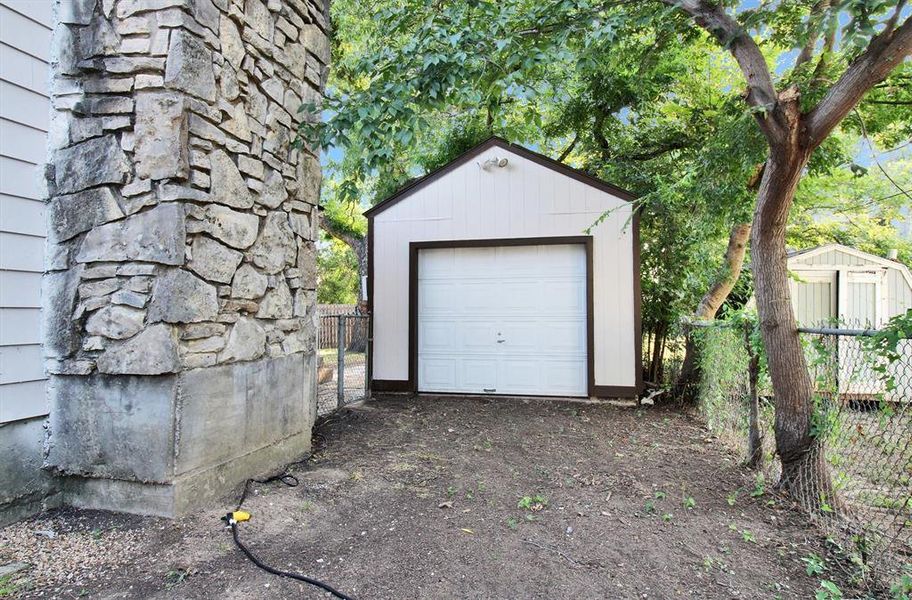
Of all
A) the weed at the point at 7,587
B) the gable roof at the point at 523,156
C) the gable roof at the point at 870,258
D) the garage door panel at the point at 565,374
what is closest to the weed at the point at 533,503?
the weed at the point at 7,587

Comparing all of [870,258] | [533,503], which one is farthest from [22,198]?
[870,258]

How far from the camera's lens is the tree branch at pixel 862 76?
9.55 feet

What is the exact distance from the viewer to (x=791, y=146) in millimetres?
3389

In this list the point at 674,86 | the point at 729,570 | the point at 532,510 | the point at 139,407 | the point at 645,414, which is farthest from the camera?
the point at 674,86

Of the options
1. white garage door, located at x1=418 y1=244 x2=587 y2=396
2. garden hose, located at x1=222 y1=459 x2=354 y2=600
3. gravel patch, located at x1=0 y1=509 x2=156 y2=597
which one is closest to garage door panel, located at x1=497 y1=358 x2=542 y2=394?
white garage door, located at x1=418 y1=244 x2=587 y2=396

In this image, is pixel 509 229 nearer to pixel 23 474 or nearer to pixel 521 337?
pixel 521 337

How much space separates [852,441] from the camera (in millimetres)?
3133

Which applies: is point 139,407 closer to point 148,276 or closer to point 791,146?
point 148,276

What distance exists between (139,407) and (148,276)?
73 centimetres

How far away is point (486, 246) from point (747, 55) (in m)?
3.89

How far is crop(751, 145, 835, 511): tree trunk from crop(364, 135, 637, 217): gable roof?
2987 millimetres

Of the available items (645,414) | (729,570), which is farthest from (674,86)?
(729,570)

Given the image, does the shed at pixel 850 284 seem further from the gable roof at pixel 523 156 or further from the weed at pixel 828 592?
the weed at pixel 828 592

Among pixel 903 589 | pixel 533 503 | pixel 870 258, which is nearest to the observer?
pixel 903 589
